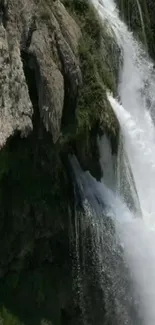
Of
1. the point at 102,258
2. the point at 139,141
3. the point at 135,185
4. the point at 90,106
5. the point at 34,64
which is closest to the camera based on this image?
the point at 34,64

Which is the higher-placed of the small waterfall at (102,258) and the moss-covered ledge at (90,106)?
the moss-covered ledge at (90,106)

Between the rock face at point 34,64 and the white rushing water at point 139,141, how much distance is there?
71.9 inches

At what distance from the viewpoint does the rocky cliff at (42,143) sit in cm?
789

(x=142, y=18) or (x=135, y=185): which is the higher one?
(x=142, y=18)

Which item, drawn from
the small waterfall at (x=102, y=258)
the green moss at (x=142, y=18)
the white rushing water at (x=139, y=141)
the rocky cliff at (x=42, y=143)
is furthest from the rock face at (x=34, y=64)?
the green moss at (x=142, y=18)

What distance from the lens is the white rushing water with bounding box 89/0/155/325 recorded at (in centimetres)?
945

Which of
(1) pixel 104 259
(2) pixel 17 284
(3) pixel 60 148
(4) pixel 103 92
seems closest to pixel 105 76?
(4) pixel 103 92

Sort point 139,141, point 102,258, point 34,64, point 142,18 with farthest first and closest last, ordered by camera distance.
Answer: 1. point 142,18
2. point 139,141
3. point 102,258
4. point 34,64

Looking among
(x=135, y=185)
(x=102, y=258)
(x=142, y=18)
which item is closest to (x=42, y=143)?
(x=102, y=258)

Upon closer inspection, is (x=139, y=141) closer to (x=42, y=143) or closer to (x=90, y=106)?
(x=90, y=106)

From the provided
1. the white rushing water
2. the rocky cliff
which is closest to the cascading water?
the white rushing water

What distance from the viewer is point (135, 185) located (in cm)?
1007

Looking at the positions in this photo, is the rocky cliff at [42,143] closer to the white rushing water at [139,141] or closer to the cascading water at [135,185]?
the cascading water at [135,185]

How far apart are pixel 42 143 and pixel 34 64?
1.06m
